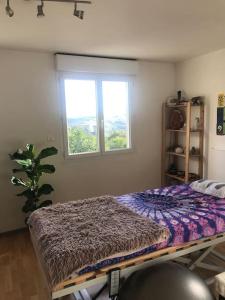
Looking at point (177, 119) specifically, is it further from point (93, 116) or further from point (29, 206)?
point (29, 206)

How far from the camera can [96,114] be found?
3684mm

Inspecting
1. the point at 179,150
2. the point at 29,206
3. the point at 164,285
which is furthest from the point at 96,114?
the point at 164,285

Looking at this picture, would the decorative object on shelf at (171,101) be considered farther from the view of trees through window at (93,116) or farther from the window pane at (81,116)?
the window pane at (81,116)

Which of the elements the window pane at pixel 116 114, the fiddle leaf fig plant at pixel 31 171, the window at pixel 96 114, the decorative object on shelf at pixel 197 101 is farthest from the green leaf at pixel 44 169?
the decorative object on shelf at pixel 197 101

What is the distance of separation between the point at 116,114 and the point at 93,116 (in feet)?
1.31

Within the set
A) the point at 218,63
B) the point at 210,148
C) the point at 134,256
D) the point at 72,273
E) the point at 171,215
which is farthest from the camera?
the point at 210,148

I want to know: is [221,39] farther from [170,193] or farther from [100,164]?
[100,164]

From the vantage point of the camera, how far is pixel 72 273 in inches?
59.9

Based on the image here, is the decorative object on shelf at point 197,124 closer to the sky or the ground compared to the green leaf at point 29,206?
closer to the sky

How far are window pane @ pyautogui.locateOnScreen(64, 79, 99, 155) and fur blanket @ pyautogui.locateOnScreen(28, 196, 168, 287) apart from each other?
1.45 m

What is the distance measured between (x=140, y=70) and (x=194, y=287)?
3173mm

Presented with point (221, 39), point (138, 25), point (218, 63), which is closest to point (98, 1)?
point (138, 25)

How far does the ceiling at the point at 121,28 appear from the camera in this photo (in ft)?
6.29

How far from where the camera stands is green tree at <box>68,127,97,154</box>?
357cm
